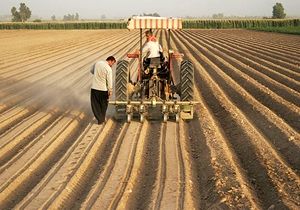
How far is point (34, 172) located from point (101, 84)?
257 centimetres

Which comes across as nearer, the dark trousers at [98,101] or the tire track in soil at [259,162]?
the tire track in soil at [259,162]

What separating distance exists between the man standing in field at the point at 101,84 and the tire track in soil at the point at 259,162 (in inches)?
83.9

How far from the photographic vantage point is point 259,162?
5.87 m

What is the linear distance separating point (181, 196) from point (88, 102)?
5800 millimetres

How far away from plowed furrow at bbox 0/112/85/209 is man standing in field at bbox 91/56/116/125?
541 millimetres

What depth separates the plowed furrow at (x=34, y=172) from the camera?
4.92m

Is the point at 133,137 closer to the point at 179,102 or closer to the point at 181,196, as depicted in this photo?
the point at 179,102

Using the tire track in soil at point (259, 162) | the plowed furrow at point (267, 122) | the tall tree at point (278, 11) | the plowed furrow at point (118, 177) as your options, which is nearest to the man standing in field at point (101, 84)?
the plowed furrow at point (118, 177)

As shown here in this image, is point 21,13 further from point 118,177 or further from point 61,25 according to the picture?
point 118,177

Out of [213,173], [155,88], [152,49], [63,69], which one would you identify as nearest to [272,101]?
[155,88]

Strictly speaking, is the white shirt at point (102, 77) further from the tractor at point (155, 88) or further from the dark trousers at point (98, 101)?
the tractor at point (155, 88)

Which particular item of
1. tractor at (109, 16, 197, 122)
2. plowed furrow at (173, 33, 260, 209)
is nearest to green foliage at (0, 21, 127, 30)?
tractor at (109, 16, 197, 122)

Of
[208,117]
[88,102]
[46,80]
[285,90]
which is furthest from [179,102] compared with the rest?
[46,80]

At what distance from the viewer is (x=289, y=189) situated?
493 centimetres
